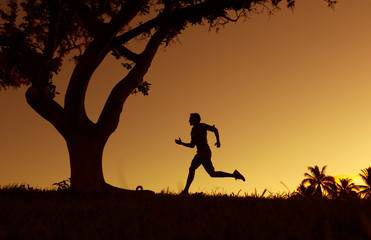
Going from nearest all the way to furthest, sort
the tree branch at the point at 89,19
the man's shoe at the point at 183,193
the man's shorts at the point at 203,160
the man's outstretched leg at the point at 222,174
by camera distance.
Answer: the man's shoe at the point at 183,193 → the man's shorts at the point at 203,160 → the man's outstretched leg at the point at 222,174 → the tree branch at the point at 89,19

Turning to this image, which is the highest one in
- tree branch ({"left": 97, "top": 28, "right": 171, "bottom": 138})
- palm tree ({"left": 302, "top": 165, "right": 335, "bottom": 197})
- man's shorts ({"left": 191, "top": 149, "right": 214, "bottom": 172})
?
palm tree ({"left": 302, "top": 165, "right": 335, "bottom": 197})

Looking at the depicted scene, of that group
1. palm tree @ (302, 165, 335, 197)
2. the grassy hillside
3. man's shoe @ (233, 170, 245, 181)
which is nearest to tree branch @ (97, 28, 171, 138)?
man's shoe @ (233, 170, 245, 181)

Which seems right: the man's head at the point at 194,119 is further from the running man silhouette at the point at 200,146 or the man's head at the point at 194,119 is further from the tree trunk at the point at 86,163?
the tree trunk at the point at 86,163

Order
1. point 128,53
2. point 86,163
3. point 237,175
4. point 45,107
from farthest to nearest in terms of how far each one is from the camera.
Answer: point 128,53
point 45,107
point 237,175
point 86,163

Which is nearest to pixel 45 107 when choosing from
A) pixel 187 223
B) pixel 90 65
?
pixel 90 65

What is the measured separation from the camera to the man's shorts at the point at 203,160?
9.77 meters

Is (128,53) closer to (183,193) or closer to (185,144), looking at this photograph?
(185,144)

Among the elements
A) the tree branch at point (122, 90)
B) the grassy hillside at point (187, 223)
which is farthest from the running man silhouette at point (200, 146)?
the grassy hillside at point (187, 223)

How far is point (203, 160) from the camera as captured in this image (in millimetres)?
9812

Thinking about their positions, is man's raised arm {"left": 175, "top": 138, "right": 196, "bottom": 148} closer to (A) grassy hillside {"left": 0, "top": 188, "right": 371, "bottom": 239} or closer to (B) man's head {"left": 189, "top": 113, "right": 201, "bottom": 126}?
(B) man's head {"left": 189, "top": 113, "right": 201, "bottom": 126}

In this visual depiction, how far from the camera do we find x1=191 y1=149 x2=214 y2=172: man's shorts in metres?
9.77

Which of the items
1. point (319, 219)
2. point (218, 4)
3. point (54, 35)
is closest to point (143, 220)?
point (319, 219)

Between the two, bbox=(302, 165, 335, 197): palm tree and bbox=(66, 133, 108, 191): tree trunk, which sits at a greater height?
bbox=(302, 165, 335, 197): palm tree

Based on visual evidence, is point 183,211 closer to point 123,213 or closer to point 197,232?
point 123,213
